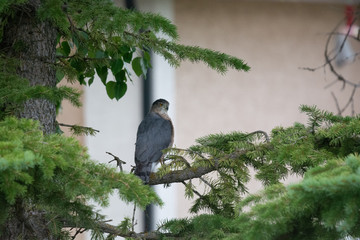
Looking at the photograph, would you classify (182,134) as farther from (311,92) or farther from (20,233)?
(20,233)

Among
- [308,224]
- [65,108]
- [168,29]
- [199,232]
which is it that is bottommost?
[308,224]

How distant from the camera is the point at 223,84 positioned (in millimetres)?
5668

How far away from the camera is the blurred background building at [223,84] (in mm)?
5480

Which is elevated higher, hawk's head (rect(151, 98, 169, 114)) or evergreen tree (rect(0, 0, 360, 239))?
hawk's head (rect(151, 98, 169, 114))

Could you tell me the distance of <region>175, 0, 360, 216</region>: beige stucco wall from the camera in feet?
18.1

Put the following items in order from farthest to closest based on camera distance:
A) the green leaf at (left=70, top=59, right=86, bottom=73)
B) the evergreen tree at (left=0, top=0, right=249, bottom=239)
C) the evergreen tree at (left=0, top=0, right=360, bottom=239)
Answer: the green leaf at (left=70, top=59, right=86, bottom=73) → the evergreen tree at (left=0, top=0, right=249, bottom=239) → the evergreen tree at (left=0, top=0, right=360, bottom=239)

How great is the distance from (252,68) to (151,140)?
201 centimetres

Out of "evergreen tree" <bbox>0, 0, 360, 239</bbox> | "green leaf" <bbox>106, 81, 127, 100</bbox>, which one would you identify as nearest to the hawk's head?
"evergreen tree" <bbox>0, 0, 360, 239</bbox>

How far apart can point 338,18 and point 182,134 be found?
187 centimetres

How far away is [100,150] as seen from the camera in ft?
18.1

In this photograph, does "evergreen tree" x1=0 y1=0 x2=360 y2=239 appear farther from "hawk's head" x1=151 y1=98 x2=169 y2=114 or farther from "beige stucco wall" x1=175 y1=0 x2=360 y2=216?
"beige stucco wall" x1=175 y1=0 x2=360 y2=216

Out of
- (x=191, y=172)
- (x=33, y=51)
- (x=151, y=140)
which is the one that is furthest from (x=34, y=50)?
(x=151, y=140)

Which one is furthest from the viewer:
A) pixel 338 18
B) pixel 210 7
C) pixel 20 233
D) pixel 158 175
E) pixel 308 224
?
pixel 338 18

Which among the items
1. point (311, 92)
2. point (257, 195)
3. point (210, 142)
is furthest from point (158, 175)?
point (311, 92)
